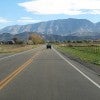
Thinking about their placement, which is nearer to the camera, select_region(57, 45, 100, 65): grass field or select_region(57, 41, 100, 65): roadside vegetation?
select_region(57, 45, 100, 65): grass field

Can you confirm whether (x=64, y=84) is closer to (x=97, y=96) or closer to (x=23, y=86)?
(x=23, y=86)

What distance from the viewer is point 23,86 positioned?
15.7m

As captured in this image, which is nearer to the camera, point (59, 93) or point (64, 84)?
point (59, 93)

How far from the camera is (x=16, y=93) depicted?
1349cm

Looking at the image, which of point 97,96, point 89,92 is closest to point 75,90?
point 89,92

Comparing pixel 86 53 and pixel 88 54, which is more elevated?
pixel 88 54

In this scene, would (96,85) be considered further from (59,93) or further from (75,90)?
(59,93)

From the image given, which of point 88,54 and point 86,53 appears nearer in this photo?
point 88,54

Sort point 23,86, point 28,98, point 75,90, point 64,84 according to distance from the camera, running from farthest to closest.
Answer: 1. point 64,84
2. point 23,86
3. point 75,90
4. point 28,98

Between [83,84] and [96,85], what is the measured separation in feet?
2.24

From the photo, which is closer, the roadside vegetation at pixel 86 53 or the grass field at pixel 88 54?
the grass field at pixel 88 54

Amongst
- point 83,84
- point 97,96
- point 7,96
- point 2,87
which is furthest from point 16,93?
point 83,84

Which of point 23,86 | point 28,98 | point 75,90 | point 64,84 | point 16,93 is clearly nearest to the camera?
point 28,98

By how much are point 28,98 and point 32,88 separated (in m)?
2.67
